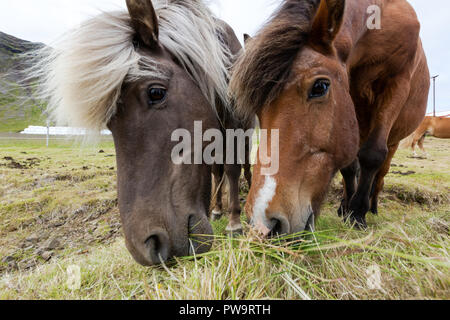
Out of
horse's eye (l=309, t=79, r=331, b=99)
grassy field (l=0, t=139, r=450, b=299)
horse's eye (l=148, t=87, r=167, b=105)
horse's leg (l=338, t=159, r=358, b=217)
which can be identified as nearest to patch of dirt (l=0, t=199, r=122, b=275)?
grassy field (l=0, t=139, r=450, b=299)

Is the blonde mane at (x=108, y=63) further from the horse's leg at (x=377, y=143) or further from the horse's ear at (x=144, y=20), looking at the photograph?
the horse's leg at (x=377, y=143)

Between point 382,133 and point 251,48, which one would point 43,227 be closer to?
point 251,48

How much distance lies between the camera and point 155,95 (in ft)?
4.87

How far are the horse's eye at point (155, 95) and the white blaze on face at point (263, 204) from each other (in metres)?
0.93

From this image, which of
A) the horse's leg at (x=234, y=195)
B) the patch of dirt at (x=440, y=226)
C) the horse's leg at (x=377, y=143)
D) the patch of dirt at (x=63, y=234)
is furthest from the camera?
the patch of dirt at (x=63, y=234)

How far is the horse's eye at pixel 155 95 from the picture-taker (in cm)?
147

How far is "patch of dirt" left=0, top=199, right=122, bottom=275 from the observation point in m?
2.96

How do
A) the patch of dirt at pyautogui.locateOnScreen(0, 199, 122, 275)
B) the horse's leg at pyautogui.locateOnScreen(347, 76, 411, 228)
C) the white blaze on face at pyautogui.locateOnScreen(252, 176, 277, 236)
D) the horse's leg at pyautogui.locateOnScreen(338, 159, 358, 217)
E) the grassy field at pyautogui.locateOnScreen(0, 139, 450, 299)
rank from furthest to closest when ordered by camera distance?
the horse's leg at pyautogui.locateOnScreen(338, 159, 358, 217) < the patch of dirt at pyautogui.locateOnScreen(0, 199, 122, 275) < the horse's leg at pyautogui.locateOnScreen(347, 76, 411, 228) < the white blaze on face at pyautogui.locateOnScreen(252, 176, 277, 236) < the grassy field at pyautogui.locateOnScreen(0, 139, 450, 299)

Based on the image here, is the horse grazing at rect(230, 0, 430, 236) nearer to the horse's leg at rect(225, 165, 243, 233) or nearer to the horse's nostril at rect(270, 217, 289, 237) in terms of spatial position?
the horse's nostril at rect(270, 217, 289, 237)

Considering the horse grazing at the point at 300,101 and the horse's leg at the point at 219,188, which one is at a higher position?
the horse grazing at the point at 300,101

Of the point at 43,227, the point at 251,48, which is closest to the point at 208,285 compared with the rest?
the point at 251,48

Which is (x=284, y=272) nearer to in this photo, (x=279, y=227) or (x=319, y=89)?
(x=279, y=227)

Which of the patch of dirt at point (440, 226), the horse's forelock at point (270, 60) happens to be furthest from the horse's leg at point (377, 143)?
the horse's forelock at point (270, 60)

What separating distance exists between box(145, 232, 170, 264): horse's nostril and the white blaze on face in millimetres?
557
